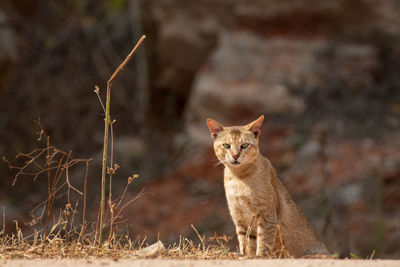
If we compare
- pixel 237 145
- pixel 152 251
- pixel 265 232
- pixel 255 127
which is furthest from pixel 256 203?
pixel 152 251

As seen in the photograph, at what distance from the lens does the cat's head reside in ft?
16.5

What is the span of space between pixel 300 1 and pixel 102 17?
504 cm

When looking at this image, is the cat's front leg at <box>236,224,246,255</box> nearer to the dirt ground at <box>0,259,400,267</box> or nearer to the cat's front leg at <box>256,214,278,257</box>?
the cat's front leg at <box>256,214,278,257</box>

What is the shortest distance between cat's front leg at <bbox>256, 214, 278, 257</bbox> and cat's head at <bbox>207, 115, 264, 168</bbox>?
1.58 feet

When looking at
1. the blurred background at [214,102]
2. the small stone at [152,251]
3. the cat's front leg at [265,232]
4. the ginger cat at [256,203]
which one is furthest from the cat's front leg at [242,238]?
the blurred background at [214,102]

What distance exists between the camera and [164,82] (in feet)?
45.3

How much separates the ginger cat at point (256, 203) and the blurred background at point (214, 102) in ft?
13.9

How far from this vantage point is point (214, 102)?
40.3ft

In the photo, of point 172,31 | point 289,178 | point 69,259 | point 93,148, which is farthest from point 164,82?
point 69,259

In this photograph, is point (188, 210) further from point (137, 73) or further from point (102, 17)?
point (102, 17)

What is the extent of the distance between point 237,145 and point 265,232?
0.73 m

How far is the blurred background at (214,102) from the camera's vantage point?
34.4 ft

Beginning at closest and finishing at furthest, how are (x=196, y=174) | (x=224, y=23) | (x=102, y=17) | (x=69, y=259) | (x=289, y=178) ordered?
(x=69, y=259), (x=289, y=178), (x=196, y=174), (x=224, y=23), (x=102, y=17)

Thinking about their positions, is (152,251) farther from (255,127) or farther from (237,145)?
(255,127)
